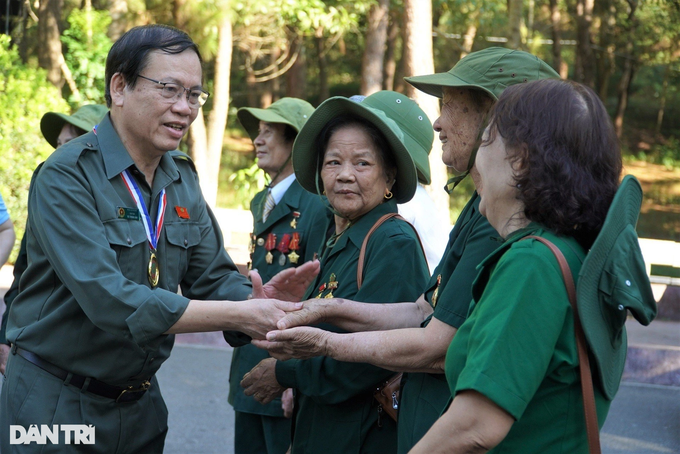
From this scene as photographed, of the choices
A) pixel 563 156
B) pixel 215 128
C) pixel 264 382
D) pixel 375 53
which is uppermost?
pixel 563 156

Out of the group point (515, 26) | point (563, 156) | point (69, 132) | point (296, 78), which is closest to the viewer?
point (563, 156)

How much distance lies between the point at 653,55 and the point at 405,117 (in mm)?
23324

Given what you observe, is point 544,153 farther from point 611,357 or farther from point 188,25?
point 188,25

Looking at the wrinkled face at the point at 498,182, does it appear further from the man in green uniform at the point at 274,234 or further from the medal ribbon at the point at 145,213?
the man in green uniform at the point at 274,234

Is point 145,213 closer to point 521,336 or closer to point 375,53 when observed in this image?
point 521,336

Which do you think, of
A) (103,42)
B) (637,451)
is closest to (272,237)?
(637,451)

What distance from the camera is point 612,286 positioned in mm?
1683

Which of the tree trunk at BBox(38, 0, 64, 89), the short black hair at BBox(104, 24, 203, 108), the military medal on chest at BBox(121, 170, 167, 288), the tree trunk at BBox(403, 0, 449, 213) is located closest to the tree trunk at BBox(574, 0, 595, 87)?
the tree trunk at BBox(403, 0, 449, 213)

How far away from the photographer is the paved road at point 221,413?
566cm

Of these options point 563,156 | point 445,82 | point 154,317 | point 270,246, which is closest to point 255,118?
point 270,246

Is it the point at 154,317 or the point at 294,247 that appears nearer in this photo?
the point at 154,317

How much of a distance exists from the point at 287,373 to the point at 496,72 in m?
1.36

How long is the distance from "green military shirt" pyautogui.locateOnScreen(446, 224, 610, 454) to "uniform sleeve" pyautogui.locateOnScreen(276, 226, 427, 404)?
39.2 inches

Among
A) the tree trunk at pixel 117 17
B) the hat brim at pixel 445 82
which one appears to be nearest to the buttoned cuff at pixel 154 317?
the hat brim at pixel 445 82
